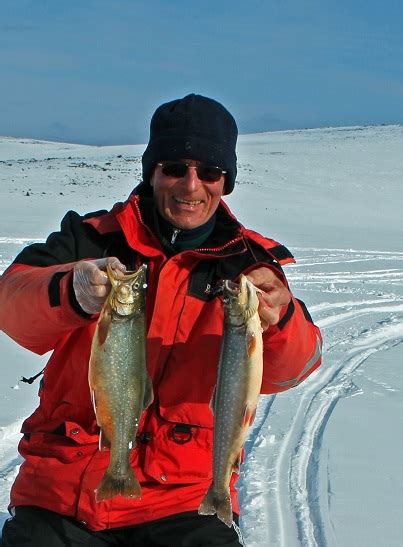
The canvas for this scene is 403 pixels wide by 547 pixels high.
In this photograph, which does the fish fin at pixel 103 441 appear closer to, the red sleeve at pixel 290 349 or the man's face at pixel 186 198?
the red sleeve at pixel 290 349

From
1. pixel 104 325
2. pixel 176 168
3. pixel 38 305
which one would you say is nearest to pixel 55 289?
pixel 38 305

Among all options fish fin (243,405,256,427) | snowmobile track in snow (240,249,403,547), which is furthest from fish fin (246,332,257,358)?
snowmobile track in snow (240,249,403,547)

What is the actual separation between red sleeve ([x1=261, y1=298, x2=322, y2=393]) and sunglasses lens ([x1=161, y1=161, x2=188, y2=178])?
75 centimetres

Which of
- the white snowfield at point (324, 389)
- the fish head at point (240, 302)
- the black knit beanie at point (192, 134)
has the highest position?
the black knit beanie at point (192, 134)

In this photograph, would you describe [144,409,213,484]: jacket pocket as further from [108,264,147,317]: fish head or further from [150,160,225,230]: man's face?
[150,160,225,230]: man's face

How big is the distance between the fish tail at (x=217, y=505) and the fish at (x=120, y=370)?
336 mm

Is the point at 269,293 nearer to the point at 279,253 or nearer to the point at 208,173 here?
the point at 279,253

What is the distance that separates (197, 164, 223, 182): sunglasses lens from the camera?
3564 mm

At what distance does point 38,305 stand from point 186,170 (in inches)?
36.6

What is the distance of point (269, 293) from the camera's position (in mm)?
3125

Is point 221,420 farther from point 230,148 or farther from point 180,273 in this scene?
point 230,148

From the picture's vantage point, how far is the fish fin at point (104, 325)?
2697 millimetres

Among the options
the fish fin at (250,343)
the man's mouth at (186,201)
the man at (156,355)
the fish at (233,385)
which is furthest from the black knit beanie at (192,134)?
the fish fin at (250,343)

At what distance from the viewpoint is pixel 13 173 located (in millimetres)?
29031
